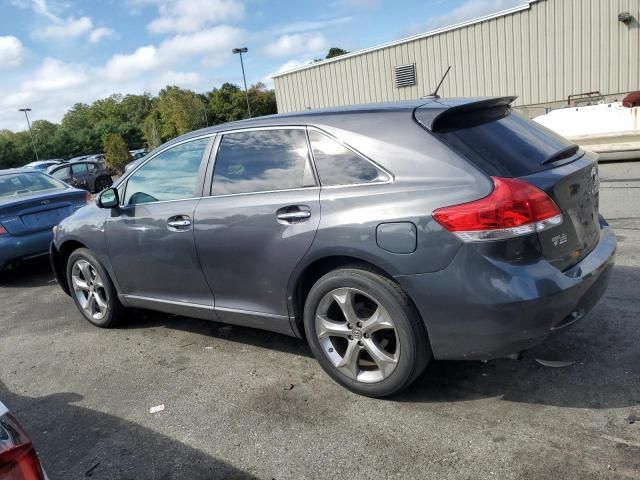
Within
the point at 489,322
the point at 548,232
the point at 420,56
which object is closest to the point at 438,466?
the point at 489,322

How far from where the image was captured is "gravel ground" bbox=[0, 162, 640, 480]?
2.59m

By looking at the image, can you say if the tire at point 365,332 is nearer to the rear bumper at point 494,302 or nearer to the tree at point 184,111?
the rear bumper at point 494,302

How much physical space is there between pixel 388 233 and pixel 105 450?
193 cm

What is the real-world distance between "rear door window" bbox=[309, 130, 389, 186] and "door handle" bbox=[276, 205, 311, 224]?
0.19 meters

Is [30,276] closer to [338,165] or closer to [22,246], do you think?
[22,246]

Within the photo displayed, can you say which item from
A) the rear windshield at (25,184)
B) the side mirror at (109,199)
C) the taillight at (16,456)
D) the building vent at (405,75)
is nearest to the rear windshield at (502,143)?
the taillight at (16,456)

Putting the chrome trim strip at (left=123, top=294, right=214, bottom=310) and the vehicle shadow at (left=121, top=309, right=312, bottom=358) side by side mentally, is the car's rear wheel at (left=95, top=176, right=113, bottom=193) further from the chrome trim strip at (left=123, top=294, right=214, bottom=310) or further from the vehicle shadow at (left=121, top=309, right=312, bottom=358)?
the chrome trim strip at (left=123, top=294, right=214, bottom=310)

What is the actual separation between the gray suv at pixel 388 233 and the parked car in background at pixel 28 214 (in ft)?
11.8

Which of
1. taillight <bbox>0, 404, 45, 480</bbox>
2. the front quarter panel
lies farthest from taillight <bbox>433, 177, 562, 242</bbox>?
the front quarter panel

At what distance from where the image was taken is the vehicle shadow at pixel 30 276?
7043mm

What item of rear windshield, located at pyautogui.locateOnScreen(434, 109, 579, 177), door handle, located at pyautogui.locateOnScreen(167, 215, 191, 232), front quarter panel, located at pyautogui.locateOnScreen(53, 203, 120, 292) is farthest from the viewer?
front quarter panel, located at pyautogui.locateOnScreen(53, 203, 120, 292)

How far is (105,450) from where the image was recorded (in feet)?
9.78

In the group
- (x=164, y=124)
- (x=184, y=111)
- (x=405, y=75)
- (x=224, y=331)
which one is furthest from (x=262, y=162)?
(x=164, y=124)

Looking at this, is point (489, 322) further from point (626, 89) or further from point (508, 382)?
point (626, 89)
